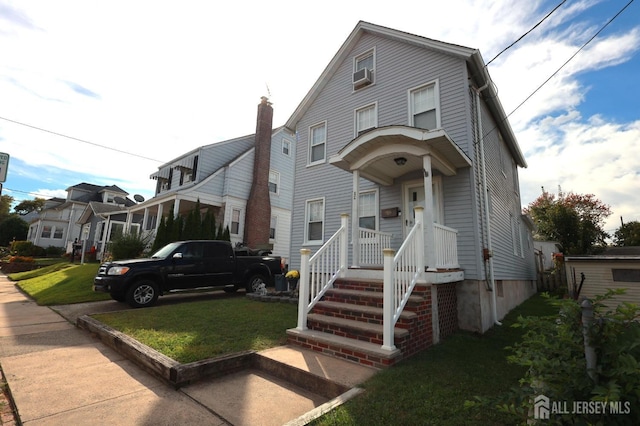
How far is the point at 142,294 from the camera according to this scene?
26.0 ft

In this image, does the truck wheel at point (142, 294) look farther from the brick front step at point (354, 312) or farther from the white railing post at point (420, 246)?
the white railing post at point (420, 246)

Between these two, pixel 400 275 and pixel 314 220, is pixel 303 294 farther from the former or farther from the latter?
pixel 314 220

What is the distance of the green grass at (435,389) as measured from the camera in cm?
271

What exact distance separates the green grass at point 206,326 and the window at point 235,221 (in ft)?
29.2

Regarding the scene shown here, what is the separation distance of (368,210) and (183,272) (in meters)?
5.85

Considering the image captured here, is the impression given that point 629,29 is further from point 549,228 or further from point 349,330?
point 549,228

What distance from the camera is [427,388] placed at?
10.9 feet

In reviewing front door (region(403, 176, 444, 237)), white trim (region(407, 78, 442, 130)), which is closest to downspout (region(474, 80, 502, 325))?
white trim (region(407, 78, 442, 130))

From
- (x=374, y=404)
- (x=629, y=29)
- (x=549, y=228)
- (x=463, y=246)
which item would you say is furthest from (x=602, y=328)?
(x=549, y=228)

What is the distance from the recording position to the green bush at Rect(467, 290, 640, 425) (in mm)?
1443

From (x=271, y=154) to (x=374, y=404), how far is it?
17.3m

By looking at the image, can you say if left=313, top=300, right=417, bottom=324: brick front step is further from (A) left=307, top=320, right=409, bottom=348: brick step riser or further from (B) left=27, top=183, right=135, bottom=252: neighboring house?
(B) left=27, top=183, right=135, bottom=252: neighboring house

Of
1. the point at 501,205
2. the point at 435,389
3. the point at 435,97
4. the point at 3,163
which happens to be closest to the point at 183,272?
the point at 3,163

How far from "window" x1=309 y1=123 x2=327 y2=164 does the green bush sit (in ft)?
30.3
